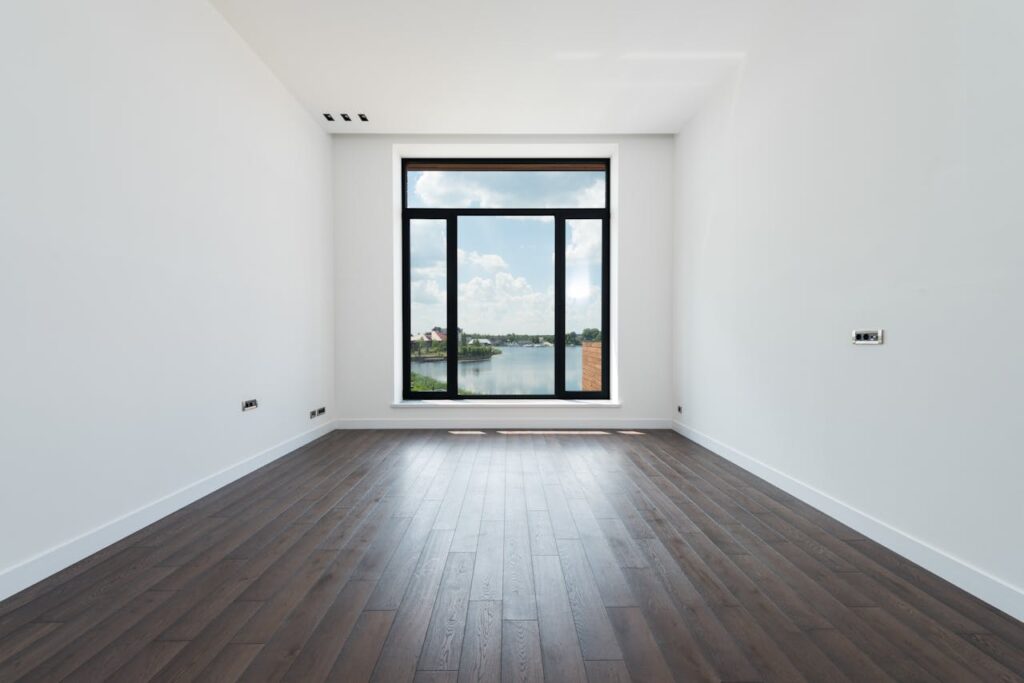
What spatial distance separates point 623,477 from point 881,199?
2276mm

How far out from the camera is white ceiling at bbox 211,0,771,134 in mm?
3098

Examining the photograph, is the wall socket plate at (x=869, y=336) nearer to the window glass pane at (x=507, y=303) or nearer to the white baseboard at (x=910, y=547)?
the white baseboard at (x=910, y=547)

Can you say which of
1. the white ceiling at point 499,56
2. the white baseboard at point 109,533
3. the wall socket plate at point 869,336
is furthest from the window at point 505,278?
the wall socket plate at point 869,336

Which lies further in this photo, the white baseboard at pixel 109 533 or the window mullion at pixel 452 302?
the window mullion at pixel 452 302

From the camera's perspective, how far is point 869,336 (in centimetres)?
242

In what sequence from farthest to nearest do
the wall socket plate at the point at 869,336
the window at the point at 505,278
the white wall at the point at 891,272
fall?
the window at the point at 505,278
the wall socket plate at the point at 869,336
the white wall at the point at 891,272

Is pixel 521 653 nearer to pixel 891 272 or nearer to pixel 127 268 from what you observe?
pixel 891 272

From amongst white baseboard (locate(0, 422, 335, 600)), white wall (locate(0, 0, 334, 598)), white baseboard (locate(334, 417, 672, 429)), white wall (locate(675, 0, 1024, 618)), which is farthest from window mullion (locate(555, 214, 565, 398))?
white baseboard (locate(0, 422, 335, 600))

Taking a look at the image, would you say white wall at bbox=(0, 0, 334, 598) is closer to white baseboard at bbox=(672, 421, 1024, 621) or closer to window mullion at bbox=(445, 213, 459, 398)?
window mullion at bbox=(445, 213, 459, 398)

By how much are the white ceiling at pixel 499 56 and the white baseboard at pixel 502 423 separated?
3106mm

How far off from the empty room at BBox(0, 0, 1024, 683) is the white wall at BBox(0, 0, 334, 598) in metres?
0.02

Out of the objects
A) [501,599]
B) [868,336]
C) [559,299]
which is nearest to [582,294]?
[559,299]

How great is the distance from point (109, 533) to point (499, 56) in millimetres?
3899

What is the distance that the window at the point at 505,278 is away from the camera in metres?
5.43
